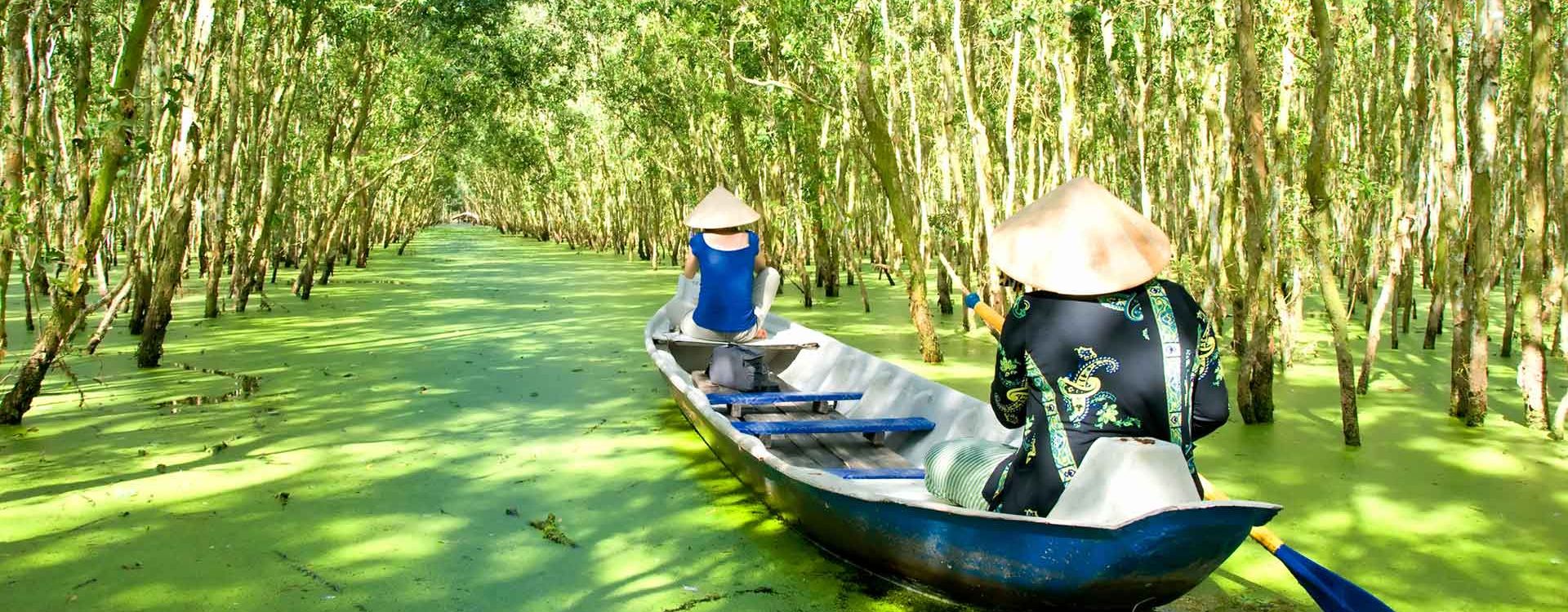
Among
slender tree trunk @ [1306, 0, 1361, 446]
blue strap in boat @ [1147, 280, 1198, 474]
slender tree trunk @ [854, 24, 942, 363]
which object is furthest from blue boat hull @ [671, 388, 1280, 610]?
slender tree trunk @ [854, 24, 942, 363]

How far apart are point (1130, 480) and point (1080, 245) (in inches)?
24.4

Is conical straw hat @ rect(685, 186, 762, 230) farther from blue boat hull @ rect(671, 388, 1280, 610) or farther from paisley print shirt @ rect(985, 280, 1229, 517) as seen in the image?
paisley print shirt @ rect(985, 280, 1229, 517)

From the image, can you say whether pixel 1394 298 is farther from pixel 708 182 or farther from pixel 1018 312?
pixel 708 182

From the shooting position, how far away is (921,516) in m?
3.60

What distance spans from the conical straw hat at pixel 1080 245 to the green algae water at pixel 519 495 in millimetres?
1230

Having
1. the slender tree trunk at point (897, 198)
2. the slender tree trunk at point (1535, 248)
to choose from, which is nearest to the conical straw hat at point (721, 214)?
the slender tree trunk at point (897, 198)

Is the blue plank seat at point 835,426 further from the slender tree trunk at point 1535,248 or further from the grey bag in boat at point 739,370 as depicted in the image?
the slender tree trunk at point 1535,248

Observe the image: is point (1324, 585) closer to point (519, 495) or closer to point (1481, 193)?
point (519, 495)

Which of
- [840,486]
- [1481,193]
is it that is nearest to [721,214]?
[840,486]

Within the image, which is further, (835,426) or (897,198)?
(897,198)

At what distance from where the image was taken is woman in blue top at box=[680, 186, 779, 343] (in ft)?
23.8

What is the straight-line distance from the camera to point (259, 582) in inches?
158

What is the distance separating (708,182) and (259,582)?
1615cm

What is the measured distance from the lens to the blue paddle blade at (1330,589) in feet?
9.96
